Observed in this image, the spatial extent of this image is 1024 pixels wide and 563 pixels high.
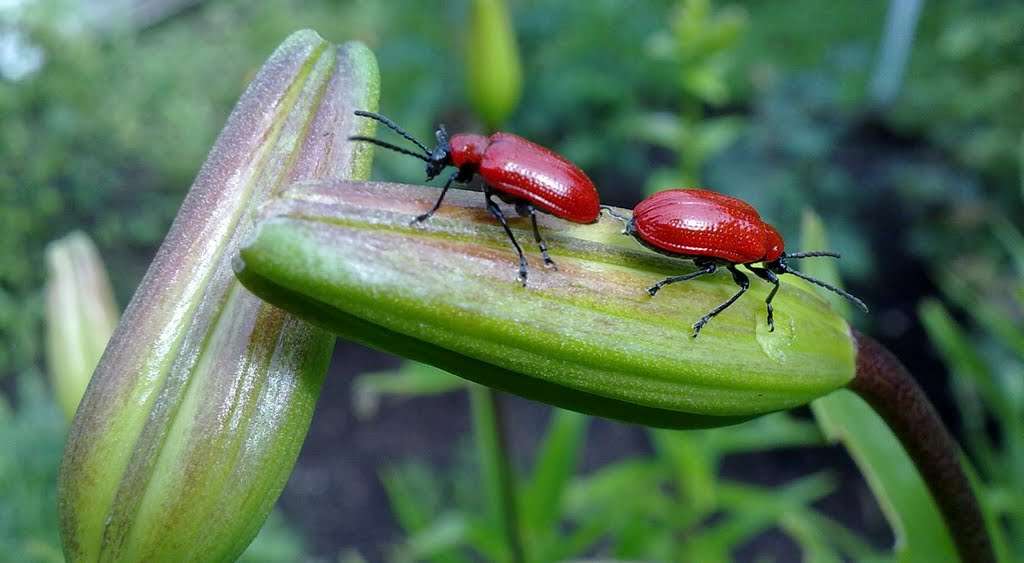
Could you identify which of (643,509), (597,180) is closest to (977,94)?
(597,180)

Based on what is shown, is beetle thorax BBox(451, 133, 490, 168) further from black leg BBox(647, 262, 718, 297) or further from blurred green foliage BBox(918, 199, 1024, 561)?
blurred green foliage BBox(918, 199, 1024, 561)

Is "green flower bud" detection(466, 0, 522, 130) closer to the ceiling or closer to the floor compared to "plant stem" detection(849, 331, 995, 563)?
closer to the floor

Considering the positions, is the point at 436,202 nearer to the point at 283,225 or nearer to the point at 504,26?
the point at 283,225

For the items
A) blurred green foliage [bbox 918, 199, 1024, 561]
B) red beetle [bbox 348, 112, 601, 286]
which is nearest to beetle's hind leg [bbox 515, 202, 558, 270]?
red beetle [bbox 348, 112, 601, 286]

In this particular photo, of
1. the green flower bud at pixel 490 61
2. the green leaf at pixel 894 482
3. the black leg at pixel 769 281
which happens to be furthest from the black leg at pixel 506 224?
the green flower bud at pixel 490 61

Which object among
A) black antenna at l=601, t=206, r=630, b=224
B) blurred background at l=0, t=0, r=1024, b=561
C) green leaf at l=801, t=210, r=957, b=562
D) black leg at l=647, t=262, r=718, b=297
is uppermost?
black antenna at l=601, t=206, r=630, b=224

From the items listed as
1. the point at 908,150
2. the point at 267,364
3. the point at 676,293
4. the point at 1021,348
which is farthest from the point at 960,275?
the point at 267,364

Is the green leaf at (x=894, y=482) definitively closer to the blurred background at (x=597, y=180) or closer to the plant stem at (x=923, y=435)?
the plant stem at (x=923, y=435)
